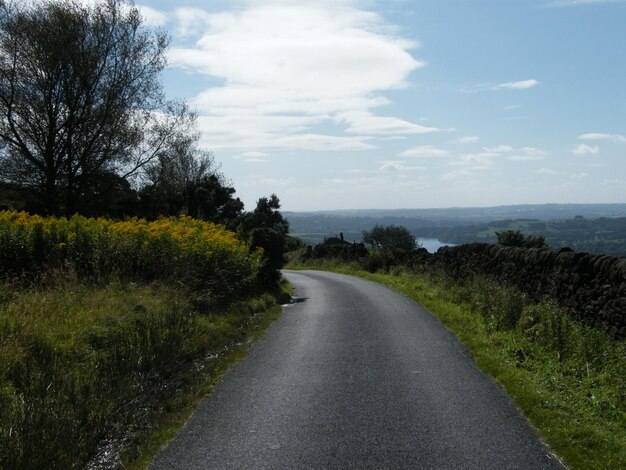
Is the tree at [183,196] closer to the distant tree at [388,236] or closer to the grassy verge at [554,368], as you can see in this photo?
the grassy verge at [554,368]

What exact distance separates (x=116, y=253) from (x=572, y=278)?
10149 mm

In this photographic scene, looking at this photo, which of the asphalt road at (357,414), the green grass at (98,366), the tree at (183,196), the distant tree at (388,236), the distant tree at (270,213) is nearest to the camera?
the asphalt road at (357,414)

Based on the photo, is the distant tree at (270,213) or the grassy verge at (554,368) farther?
the distant tree at (270,213)

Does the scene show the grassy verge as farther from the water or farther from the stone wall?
the water

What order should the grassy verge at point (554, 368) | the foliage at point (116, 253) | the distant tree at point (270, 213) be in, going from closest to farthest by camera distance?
the grassy verge at point (554, 368) → the foliage at point (116, 253) → the distant tree at point (270, 213)

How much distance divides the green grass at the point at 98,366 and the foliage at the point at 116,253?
3.84 feet

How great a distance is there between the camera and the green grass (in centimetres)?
573

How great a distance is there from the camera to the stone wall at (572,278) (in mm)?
9992

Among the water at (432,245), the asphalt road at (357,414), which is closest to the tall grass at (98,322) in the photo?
the asphalt road at (357,414)

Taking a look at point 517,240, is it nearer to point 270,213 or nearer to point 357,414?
A: point 270,213

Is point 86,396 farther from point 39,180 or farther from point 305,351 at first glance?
point 39,180

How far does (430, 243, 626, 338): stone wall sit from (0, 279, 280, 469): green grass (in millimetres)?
6636

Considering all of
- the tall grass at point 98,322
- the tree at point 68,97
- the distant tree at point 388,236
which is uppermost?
the tree at point 68,97

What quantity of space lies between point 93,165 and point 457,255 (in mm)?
16360
